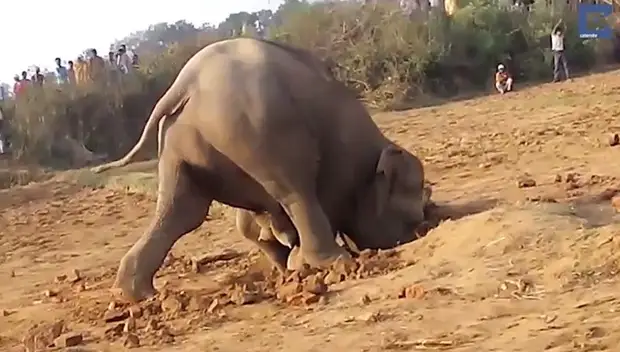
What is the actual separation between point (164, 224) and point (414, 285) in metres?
2.42

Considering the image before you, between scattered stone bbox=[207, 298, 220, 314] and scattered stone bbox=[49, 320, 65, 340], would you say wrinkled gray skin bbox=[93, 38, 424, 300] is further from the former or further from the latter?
scattered stone bbox=[207, 298, 220, 314]

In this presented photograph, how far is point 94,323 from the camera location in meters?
7.14

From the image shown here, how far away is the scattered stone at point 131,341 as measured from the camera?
6.06 m

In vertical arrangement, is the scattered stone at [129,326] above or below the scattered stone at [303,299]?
below

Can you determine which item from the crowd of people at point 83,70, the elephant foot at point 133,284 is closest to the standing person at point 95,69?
the crowd of people at point 83,70

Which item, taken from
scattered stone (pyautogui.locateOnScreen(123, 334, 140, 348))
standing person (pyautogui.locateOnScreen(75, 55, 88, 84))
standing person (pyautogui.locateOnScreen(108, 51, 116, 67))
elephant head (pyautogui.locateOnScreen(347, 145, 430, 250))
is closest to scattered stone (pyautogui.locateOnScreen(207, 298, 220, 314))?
scattered stone (pyautogui.locateOnScreen(123, 334, 140, 348))

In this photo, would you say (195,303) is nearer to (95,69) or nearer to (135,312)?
(135,312)

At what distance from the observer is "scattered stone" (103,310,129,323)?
7.02m

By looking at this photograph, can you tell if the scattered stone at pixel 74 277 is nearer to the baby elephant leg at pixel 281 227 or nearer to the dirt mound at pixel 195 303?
the dirt mound at pixel 195 303

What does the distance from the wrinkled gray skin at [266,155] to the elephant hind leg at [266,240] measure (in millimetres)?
502

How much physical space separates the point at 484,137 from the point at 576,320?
1056 centimetres

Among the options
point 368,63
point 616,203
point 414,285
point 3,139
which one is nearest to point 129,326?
point 414,285

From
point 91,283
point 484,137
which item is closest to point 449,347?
point 91,283

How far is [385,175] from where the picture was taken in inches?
331
